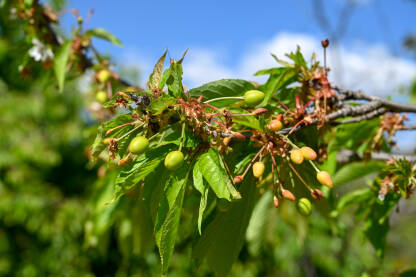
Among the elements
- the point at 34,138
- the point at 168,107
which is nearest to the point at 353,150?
the point at 168,107

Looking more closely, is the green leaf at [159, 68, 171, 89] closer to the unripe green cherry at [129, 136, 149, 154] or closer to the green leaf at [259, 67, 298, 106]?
the unripe green cherry at [129, 136, 149, 154]

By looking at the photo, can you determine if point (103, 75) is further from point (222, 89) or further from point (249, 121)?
point (249, 121)

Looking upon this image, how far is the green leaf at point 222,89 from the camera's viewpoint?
829mm

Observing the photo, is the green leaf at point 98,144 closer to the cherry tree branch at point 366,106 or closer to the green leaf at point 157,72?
the green leaf at point 157,72

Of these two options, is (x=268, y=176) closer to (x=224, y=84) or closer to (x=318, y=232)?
(x=224, y=84)

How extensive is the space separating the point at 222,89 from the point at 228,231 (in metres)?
0.37

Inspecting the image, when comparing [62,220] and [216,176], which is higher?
[216,176]

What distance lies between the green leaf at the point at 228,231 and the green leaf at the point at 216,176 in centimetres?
22

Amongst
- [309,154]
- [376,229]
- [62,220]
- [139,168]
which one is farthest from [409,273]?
[62,220]

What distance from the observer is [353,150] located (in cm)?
142

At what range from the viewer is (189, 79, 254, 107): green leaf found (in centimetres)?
83

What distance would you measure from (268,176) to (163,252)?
44cm

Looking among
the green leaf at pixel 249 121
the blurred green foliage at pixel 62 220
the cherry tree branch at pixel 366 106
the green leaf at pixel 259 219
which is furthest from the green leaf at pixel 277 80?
the blurred green foliage at pixel 62 220

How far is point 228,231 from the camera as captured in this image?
0.92 m
